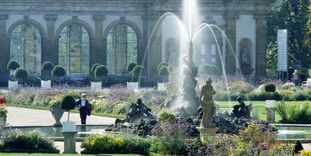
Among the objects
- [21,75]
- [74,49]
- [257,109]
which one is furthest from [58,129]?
[74,49]

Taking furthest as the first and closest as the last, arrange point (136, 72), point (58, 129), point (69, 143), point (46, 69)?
point (46, 69)
point (136, 72)
point (58, 129)
point (69, 143)

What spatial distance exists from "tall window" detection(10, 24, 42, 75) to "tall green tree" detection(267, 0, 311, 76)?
19.4m

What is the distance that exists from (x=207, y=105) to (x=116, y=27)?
46996 millimetres

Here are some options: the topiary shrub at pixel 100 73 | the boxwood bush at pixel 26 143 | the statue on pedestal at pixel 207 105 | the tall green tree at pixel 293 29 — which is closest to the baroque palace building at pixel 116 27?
the topiary shrub at pixel 100 73

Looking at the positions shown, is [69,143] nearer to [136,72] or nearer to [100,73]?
[136,72]

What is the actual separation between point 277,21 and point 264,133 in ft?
204

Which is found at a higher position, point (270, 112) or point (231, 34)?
point (231, 34)

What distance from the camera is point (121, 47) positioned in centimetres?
7838

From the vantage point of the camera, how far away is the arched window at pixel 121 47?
256 feet

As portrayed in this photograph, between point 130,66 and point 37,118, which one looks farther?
point 130,66

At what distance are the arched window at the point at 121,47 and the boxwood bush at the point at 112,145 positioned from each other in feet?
158

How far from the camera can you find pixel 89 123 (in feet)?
136

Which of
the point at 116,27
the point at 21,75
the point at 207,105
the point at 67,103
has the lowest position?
the point at 207,105

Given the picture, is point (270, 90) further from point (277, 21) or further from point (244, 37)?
point (277, 21)
